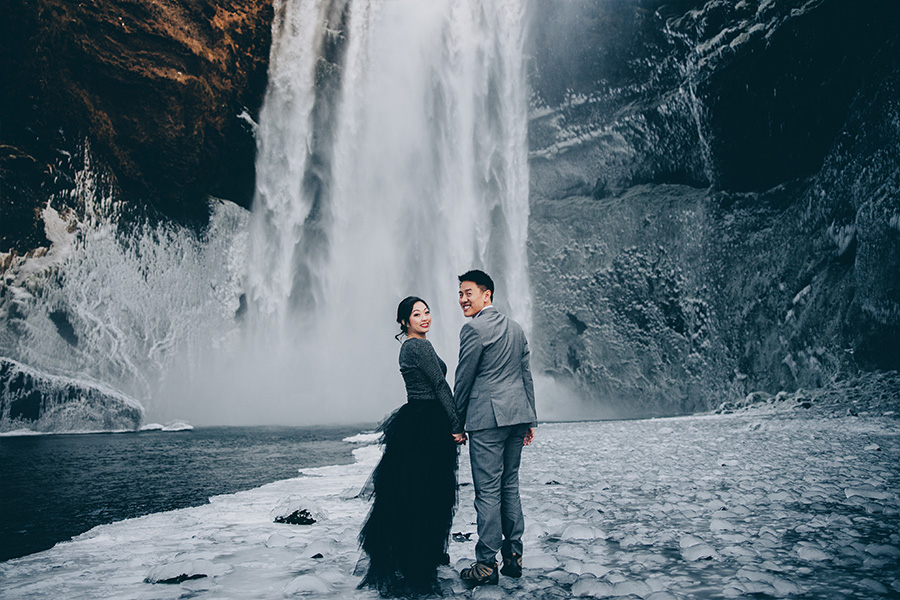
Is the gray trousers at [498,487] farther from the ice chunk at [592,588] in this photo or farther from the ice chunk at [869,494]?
the ice chunk at [869,494]

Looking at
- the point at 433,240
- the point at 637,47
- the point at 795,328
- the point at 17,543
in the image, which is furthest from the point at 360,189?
the point at 17,543

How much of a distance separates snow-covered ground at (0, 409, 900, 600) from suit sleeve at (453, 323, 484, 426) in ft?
2.85

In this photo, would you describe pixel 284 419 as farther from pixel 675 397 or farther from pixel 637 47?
pixel 637 47

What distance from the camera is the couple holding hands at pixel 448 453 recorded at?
273 centimetres

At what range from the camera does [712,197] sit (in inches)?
874

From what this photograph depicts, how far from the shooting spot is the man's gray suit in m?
2.84

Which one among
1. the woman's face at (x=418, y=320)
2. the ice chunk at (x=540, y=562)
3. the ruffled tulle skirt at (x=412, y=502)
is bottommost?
the ice chunk at (x=540, y=562)

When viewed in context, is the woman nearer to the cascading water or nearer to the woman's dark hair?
the woman's dark hair

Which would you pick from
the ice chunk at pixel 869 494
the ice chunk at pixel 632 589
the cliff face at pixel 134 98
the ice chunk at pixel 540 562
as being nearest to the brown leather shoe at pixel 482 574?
the ice chunk at pixel 540 562

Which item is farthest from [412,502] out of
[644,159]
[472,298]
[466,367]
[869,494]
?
[644,159]

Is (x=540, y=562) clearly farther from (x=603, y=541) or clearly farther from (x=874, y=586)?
(x=874, y=586)

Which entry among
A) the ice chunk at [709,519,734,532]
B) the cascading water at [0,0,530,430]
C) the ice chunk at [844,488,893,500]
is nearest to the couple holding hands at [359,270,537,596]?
the ice chunk at [709,519,734,532]

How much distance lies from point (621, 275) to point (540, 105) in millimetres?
8933

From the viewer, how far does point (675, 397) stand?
22.6m
